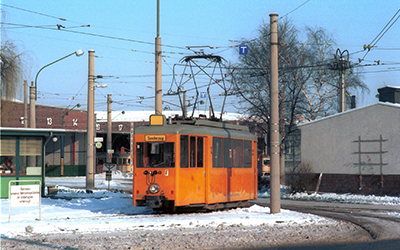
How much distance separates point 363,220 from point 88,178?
52.6ft

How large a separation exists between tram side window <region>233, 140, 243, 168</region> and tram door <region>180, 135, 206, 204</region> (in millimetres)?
2030

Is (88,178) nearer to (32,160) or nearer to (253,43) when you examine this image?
(32,160)

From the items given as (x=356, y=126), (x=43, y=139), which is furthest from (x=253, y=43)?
(x=43, y=139)

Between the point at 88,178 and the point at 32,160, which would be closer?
the point at 32,160

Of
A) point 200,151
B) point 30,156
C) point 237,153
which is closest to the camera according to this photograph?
point 200,151

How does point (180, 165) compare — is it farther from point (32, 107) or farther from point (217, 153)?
point (32, 107)

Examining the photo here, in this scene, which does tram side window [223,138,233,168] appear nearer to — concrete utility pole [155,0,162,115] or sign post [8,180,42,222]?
concrete utility pole [155,0,162,115]

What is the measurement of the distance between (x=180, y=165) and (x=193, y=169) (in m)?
0.52

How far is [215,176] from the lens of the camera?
16516mm

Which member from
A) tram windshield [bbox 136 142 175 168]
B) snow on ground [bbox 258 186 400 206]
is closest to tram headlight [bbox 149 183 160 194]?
tram windshield [bbox 136 142 175 168]

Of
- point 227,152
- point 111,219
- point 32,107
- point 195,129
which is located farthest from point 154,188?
point 32,107

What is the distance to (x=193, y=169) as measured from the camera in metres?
15.7

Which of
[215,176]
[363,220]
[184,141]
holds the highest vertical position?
[184,141]

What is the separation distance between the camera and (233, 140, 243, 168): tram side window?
17.8 metres
